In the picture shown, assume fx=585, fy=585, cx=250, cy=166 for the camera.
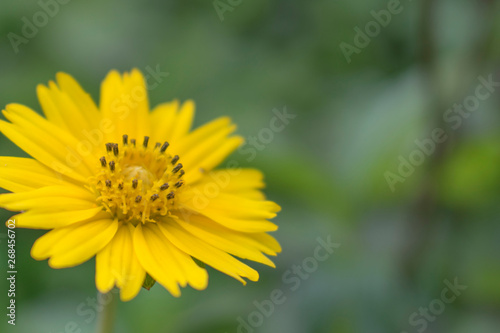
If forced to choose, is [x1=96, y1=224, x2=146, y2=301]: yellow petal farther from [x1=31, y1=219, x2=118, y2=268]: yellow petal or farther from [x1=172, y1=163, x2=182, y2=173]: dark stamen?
[x1=172, y1=163, x2=182, y2=173]: dark stamen

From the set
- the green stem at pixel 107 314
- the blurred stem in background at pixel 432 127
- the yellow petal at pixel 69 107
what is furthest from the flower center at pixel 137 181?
the blurred stem in background at pixel 432 127

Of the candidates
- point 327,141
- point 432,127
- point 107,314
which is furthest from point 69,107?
point 327,141

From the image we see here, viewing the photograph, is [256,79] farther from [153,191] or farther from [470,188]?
[153,191]

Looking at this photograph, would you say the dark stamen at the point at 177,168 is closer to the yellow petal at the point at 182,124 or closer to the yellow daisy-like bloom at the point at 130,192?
the yellow daisy-like bloom at the point at 130,192

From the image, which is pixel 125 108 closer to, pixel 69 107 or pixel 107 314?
pixel 69 107

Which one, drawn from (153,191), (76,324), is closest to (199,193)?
(153,191)
